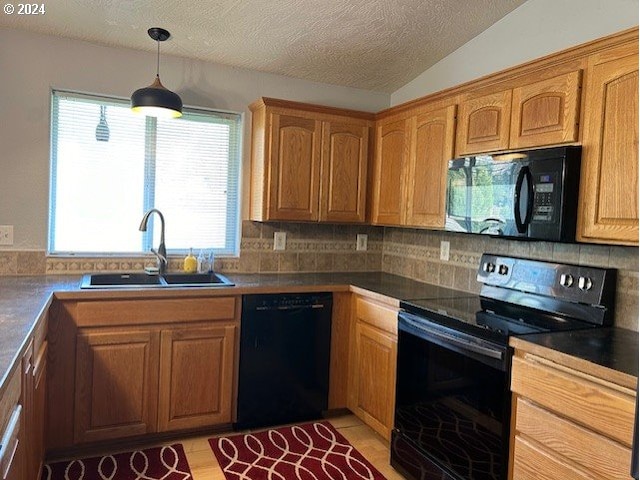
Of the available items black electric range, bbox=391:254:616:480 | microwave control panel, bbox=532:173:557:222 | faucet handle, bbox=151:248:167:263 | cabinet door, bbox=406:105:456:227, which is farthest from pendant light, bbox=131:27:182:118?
microwave control panel, bbox=532:173:557:222

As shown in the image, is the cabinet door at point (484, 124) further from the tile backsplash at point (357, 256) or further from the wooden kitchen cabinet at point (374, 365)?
the wooden kitchen cabinet at point (374, 365)

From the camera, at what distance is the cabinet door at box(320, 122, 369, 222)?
10.5ft

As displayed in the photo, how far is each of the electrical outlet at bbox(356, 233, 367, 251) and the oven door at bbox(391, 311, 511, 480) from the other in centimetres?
124

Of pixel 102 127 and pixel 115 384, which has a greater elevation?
pixel 102 127

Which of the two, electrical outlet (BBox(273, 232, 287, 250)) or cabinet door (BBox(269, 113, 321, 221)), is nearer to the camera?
cabinet door (BBox(269, 113, 321, 221))

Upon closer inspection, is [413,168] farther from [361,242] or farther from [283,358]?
[283,358]

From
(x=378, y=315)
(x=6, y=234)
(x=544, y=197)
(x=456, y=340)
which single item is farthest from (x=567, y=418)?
(x=6, y=234)

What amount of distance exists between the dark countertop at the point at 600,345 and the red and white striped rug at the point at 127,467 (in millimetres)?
1728

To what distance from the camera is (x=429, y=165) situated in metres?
2.82

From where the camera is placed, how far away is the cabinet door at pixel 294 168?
10.1ft

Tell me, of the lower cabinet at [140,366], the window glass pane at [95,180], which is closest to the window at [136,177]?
the window glass pane at [95,180]

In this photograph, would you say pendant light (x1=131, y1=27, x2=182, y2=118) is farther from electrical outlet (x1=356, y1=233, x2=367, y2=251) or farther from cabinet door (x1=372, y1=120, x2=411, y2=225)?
electrical outlet (x1=356, y1=233, x2=367, y2=251)

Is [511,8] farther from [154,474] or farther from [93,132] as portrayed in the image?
[154,474]

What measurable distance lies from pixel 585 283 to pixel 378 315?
1.04m
